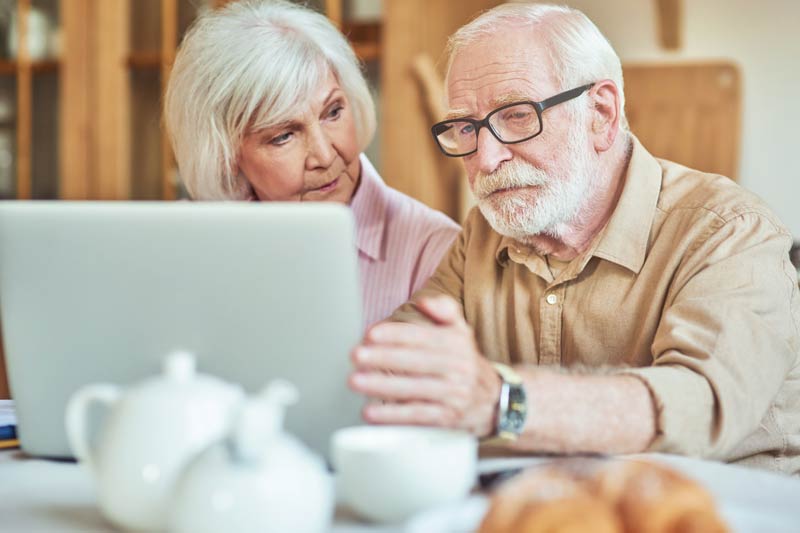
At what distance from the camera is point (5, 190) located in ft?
13.2

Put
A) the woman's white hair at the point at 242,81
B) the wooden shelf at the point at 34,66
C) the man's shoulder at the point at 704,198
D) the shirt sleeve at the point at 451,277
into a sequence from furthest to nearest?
the wooden shelf at the point at 34,66 → the woman's white hair at the point at 242,81 → the shirt sleeve at the point at 451,277 → the man's shoulder at the point at 704,198

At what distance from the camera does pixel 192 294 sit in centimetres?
81

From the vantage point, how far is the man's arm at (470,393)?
34.7 inches

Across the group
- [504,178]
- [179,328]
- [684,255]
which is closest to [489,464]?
[179,328]

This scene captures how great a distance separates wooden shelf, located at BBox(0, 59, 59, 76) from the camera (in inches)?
154

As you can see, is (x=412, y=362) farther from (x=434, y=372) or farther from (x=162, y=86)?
(x=162, y=86)

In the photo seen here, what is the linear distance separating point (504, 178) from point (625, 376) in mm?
543

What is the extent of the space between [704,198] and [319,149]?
80 centimetres

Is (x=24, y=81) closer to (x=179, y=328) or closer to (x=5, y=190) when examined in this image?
(x=5, y=190)

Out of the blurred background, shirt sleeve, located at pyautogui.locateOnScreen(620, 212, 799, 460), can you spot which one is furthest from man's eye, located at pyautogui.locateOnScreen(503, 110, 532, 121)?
the blurred background

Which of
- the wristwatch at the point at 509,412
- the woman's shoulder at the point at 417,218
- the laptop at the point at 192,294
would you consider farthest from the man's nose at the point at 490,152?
the laptop at the point at 192,294

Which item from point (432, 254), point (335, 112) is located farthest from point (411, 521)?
point (335, 112)

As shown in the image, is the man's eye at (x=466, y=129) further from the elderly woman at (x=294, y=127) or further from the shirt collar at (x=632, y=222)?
the elderly woman at (x=294, y=127)

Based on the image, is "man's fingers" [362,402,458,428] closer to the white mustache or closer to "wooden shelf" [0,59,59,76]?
the white mustache
